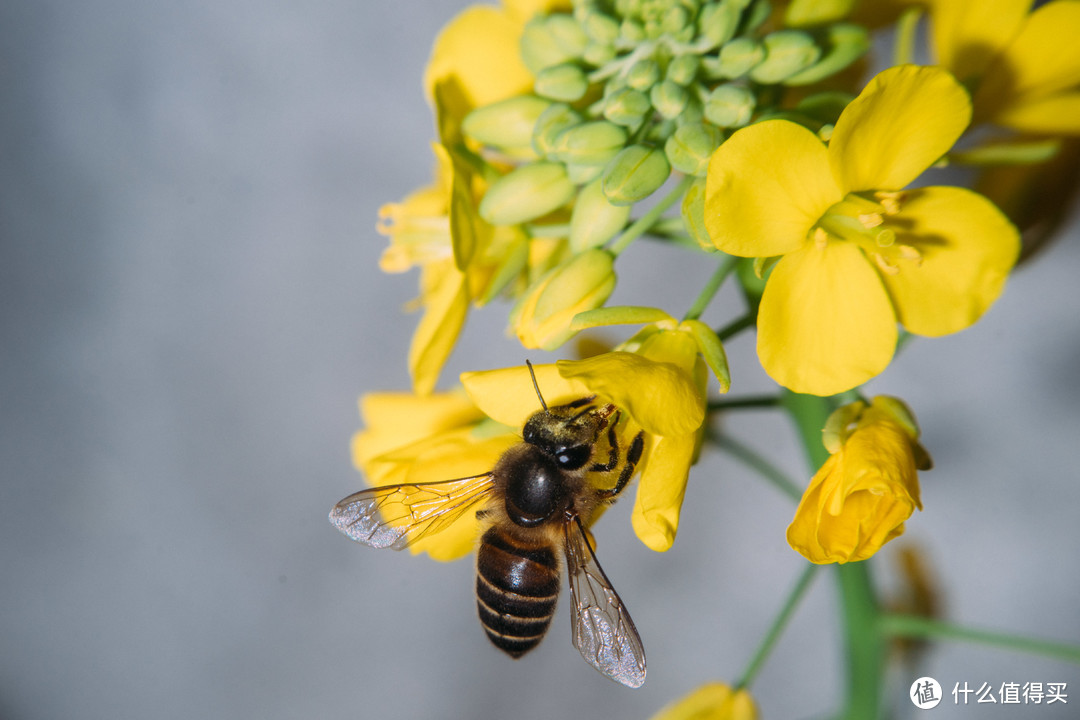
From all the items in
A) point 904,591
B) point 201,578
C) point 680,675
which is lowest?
point 680,675

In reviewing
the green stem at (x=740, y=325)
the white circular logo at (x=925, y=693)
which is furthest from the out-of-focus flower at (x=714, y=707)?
the green stem at (x=740, y=325)

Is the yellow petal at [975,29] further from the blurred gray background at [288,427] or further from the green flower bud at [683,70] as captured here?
the blurred gray background at [288,427]

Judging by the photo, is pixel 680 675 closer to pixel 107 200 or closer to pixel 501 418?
pixel 501 418

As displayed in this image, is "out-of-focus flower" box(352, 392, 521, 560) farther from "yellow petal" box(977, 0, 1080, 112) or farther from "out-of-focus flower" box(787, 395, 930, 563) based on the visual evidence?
"yellow petal" box(977, 0, 1080, 112)

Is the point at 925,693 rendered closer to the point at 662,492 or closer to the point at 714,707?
the point at 714,707

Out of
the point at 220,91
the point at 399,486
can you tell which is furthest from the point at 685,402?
the point at 220,91

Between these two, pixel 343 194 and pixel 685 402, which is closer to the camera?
pixel 685 402
